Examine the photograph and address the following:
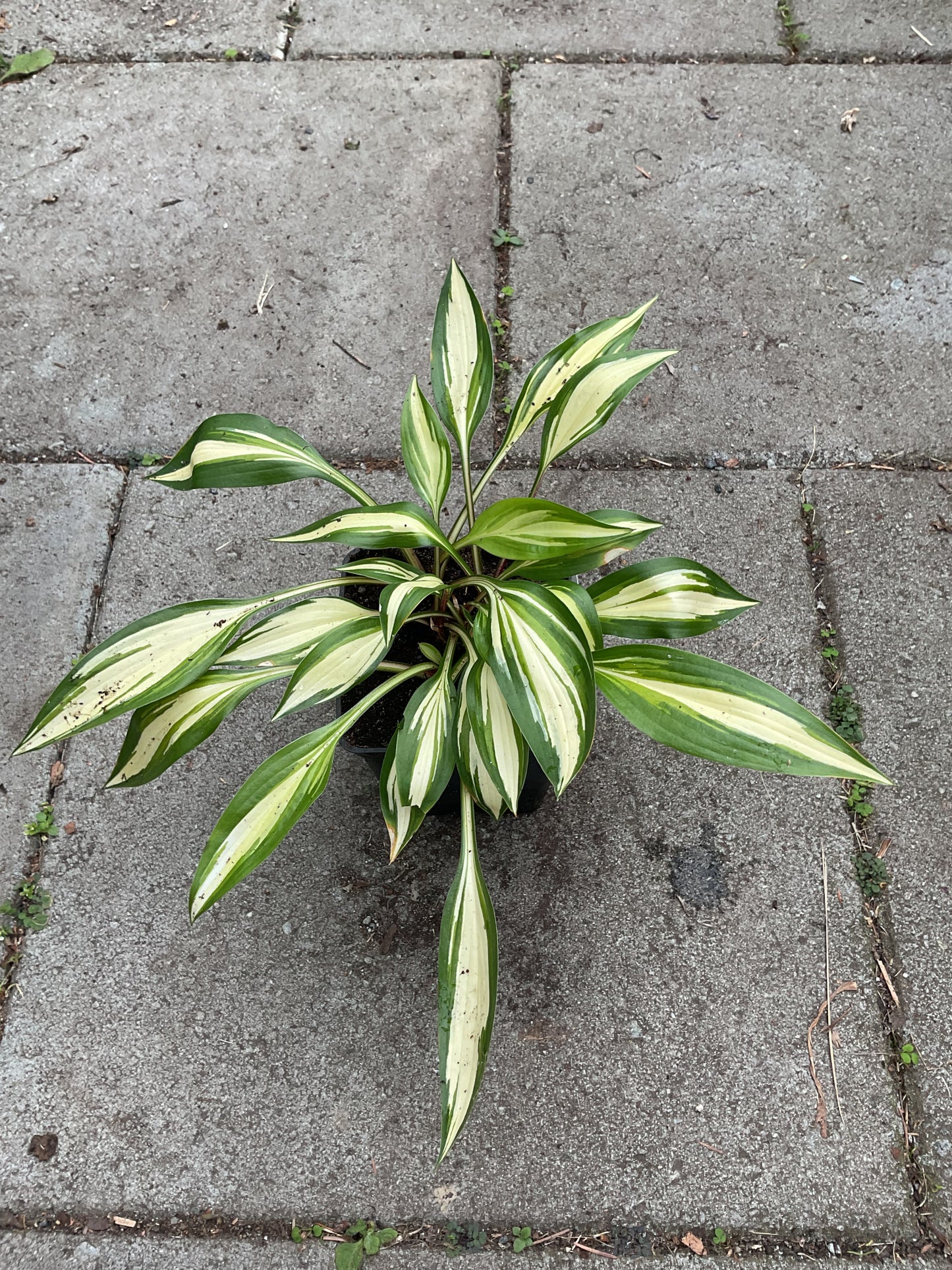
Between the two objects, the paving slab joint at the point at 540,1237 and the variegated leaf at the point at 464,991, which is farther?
the paving slab joint at the point at 540,1237

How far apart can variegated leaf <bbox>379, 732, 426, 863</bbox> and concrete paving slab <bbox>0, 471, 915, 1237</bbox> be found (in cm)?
36

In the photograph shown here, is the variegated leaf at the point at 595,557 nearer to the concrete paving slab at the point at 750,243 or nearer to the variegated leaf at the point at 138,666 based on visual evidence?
the variegated leaf at the point at 138,666

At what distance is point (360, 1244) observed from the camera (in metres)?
1.37

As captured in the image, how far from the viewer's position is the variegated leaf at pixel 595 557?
124 cm

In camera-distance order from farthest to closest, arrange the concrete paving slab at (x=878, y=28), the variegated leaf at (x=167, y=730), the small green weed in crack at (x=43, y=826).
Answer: the concrete paving slab at (x=878, y=28)
the small green weed in crack at (x=43, y=826)
the variegated leaf at (x=167, y=730)

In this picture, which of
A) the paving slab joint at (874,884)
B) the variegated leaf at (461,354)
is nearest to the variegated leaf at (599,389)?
the variegated leaf at (461,354)

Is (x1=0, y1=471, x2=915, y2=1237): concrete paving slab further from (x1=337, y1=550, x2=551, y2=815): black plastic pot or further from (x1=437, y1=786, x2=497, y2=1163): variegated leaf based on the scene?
(x1=437, y1=786, x2=497, y2=1163): variegated leaf

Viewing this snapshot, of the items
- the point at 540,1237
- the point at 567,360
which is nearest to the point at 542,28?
the point at 567,360

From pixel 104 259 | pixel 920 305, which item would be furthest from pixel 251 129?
pixel 920 305

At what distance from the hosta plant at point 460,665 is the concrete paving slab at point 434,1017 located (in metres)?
0.28

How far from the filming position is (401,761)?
1214 millimetres

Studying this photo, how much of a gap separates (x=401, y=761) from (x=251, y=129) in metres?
1.99

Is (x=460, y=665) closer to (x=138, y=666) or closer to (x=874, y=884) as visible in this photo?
(x=138, y=666)

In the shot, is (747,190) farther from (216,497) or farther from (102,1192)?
(102,1192)
